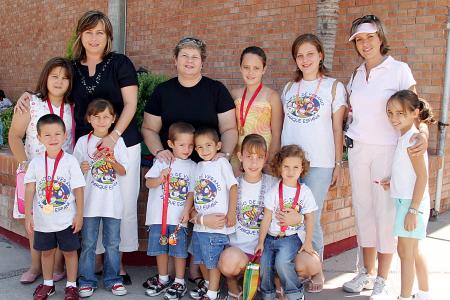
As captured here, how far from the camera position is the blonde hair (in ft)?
11.9

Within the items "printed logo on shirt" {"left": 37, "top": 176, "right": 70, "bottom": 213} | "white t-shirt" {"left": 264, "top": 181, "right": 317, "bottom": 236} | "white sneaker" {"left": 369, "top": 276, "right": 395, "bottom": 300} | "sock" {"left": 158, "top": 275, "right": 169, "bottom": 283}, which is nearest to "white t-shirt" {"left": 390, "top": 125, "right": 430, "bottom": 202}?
"white t-shirt" {"left": 264, "top": 181, "right": 317, "bottom": 236}

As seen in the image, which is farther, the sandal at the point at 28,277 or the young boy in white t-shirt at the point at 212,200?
the sandal at the point at 28,277

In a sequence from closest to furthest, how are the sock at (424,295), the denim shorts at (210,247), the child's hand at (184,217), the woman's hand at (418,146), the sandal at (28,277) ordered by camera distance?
the woman's hand at (418,146)
the sock at (424,295)
the denim shorts at (210,247)
the child's hand at (184,217)
the sandal at (28,277)

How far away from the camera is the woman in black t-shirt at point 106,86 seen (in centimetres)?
365

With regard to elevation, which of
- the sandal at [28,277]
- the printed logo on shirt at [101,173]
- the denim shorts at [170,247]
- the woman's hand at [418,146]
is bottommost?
the sandal at [28,277]

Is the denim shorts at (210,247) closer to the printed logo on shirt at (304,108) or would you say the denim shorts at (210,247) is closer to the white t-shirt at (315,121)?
the white t-shirt at (315,121)

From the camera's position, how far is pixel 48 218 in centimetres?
345

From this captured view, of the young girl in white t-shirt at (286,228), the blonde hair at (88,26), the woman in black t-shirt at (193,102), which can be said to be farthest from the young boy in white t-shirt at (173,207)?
the blonde hair at (88,26)

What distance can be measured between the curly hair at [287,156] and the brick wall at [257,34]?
1.08m

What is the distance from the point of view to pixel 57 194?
347 centimetres

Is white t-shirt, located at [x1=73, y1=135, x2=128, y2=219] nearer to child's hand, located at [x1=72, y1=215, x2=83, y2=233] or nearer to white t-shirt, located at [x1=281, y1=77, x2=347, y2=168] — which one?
child's hand, located at [x1=72, y1=215, x2=83, y2=233]

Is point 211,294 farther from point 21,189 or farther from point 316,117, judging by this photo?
point 21,189

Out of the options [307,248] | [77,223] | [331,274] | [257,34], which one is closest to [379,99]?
[307,248]

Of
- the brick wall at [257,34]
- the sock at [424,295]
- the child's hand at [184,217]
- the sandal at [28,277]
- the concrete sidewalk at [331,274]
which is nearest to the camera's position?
the sock at [424,295]
